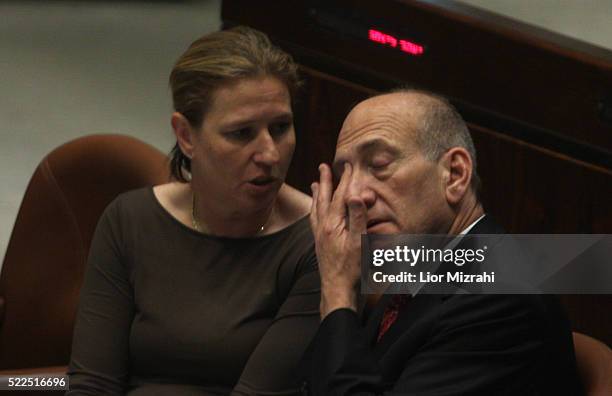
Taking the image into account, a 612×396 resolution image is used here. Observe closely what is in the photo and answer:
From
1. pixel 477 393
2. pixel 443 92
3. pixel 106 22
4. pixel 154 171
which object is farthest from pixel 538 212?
pixel 106 22

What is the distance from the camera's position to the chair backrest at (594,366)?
1.82 meters

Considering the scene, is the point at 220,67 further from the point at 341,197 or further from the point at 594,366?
the point at 594,366

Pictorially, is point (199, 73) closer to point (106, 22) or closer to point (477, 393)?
point (477, 393)

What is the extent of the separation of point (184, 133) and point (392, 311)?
1.88 ft

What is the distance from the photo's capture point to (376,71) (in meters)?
2.99

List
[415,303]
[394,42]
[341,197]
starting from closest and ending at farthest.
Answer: [415,303] → [341,197] → [394,42]

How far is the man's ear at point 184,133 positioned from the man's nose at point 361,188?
16.1 inches

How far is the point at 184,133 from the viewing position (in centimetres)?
234

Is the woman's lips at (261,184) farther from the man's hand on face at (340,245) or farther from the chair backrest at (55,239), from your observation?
the chair backrest at (55,239)

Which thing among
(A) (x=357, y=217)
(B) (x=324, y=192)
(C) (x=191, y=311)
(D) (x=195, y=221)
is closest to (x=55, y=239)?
(D) (x=195, y=221)

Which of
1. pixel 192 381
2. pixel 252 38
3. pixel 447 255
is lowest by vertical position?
pixel 192 381

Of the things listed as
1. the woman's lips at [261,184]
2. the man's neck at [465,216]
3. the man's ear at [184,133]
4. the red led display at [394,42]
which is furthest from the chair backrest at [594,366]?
the red led display at [394,42]

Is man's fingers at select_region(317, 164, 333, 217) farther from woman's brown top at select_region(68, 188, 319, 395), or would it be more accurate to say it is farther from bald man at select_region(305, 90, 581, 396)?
woman's brown top at select_region(68, 188, 319, 395)

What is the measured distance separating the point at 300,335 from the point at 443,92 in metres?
0.93
